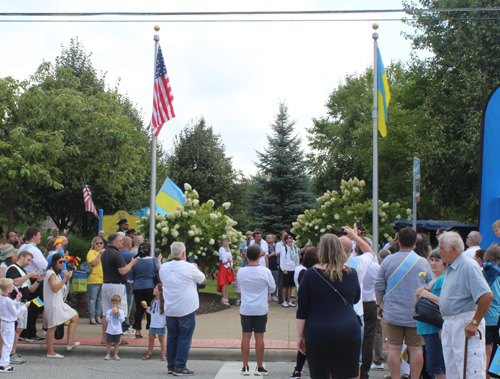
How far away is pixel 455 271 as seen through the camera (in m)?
4.80

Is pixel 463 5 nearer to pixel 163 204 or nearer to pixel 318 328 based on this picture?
pixel 163 204

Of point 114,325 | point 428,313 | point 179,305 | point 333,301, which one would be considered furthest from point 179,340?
point 428,313

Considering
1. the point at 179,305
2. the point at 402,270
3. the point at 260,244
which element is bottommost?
the point at 179,305

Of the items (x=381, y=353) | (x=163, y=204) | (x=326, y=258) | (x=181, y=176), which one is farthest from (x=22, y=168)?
(x=181, y=176)

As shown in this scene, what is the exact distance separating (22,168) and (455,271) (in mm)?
14699

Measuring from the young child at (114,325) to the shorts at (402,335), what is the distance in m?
4.20

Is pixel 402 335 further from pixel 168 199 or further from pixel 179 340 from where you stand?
pixel 168 199

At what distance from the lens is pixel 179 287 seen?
7145 mm

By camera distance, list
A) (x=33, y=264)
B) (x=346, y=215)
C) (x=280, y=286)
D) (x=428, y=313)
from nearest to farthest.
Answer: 1. (x=428, y=313)
2. (x=33, y=264)
3. (x=280, y=286)
4. (x=346, y=215)

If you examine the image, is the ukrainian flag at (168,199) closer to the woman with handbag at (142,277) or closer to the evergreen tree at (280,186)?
the woman with handbag at (142,277)

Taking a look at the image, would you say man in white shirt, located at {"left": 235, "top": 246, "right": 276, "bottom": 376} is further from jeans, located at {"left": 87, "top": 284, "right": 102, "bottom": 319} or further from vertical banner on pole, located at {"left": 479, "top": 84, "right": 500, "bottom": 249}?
vertical banner on pole, located at {"left": 479, "top": 84, "right": 500, "bottom": 249}

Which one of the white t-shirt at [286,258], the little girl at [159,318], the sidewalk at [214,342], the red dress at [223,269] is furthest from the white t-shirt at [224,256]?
the little girl at [159,318]

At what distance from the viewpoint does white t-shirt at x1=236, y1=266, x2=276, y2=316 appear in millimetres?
6949

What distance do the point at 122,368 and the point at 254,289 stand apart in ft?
7.89
